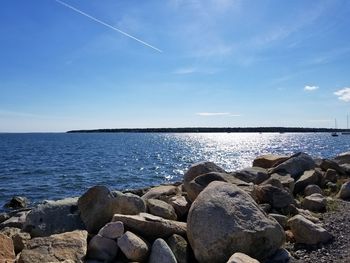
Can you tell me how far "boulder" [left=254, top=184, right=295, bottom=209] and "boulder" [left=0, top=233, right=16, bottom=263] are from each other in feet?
20.4

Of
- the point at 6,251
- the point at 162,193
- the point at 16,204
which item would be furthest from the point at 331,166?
the point at 16,204

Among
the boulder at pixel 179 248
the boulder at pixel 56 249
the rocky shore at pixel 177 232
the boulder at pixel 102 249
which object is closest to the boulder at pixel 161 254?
the rocky shore at pixel 177 232

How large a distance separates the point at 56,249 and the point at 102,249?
84cm

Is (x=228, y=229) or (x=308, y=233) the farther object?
(x=308, y=233)

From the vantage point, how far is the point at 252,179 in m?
14.0

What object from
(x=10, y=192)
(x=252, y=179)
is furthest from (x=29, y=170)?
(x=252, y=179)

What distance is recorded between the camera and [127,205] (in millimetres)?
8852

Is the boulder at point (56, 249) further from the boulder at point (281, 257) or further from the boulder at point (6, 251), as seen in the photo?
the boulder at point (281, 257)

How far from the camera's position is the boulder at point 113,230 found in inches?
303

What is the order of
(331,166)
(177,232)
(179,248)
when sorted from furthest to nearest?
1. (331,166)
2. (177,232)
3. (179,248)

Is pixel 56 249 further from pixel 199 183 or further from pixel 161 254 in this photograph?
pixel 199 183

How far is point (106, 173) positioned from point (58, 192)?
1181cm

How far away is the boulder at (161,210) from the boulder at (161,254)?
5.69 ft

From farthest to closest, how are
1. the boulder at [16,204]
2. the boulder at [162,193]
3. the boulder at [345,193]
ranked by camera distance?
the boulder at [16,204], the boulder at [345,193], the boulder at [162,193]
